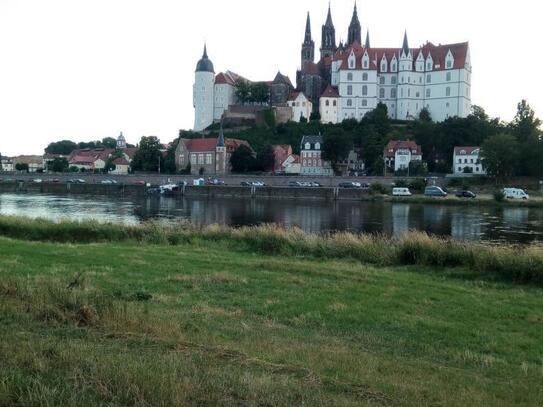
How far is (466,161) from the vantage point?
10919cm

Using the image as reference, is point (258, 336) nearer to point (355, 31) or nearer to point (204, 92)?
point (204, 92)

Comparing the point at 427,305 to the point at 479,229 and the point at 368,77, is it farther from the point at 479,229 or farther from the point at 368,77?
the point at 368,77

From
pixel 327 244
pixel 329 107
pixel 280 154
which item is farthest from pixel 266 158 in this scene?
pixel 327 244

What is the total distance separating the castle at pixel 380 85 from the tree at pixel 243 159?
25486 mm

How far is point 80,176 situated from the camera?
390 ft

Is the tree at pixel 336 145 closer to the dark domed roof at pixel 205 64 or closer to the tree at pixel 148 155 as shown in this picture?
the tree at pixel 148 155

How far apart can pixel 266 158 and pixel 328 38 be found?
55.2 m

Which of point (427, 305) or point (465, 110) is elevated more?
point (465, 110)

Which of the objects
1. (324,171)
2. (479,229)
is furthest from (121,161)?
(479,229)

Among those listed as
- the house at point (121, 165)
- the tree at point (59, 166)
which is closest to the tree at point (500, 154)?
the house at point (121, 165)

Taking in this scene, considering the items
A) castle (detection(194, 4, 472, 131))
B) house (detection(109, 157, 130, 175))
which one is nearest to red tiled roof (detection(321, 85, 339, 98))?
castle (detection(194, 4, 472, 131))

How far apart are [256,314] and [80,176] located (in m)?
116

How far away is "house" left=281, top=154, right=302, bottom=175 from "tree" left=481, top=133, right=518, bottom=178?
41.3 meters

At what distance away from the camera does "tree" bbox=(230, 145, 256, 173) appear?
122 meters
